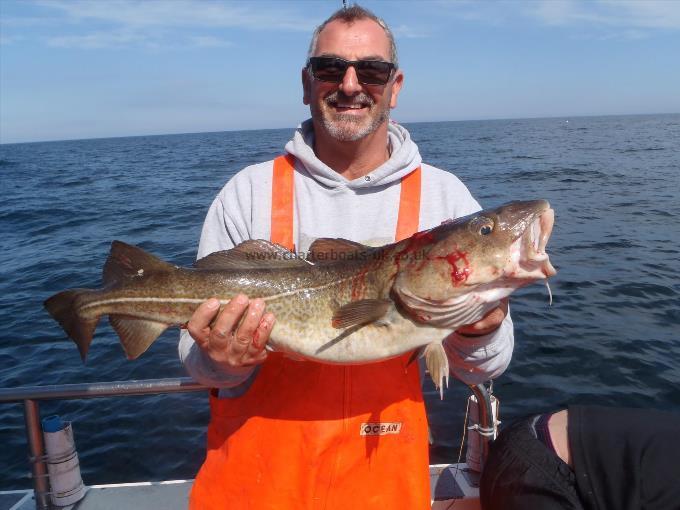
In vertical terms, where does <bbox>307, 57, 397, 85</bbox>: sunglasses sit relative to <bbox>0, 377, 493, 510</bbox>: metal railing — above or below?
above

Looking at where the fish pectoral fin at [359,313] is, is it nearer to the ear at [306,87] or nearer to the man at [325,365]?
the man at [325,365]

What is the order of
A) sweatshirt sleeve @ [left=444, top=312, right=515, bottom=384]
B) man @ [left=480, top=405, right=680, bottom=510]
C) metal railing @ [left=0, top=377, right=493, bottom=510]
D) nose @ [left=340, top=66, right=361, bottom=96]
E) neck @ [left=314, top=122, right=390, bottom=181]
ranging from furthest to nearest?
metal railing @ [left=0, top=377, right=493, bottom=510]
neck @ [left=314, top=122, right=390, bottom=181]
nose @ [left=340, top=66, right=361, bottom=96]
sweatshirt sleeve @ [left=444, top=312, right=515, bottom=384]
man @ [left=480, top=405, right=680, bottom=510]

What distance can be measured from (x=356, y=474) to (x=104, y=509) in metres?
2.48

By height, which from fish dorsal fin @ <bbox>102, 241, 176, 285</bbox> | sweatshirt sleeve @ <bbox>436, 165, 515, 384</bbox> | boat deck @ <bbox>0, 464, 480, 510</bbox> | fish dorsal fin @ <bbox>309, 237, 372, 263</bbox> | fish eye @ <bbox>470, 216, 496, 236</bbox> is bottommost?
boat deck @ <bbox>0, 464, 480, 510</bbox>

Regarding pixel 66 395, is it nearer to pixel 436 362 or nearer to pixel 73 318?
pixel 73 318

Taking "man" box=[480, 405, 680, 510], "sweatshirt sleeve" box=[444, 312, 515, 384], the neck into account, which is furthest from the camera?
the neck

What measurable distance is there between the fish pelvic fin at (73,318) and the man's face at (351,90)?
1.93m

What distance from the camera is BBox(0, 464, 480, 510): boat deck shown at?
4340 millimetres

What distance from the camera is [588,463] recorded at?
328 centimetres

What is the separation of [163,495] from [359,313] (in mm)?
2638

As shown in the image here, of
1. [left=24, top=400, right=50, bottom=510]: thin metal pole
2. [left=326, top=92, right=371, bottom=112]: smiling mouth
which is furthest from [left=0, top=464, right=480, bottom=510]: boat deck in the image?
[left=326, top=92, right=371, bottom=112]: smiling mouth

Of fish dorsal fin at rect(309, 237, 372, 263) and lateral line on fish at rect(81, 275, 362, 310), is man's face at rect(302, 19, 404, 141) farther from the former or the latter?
lateral line on fish at rect(81, 275, 362, 310)

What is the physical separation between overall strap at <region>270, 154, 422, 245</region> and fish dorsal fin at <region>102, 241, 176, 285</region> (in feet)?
2.50

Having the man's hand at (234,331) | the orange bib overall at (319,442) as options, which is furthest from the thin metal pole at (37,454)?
the man's hand at (234,331)
